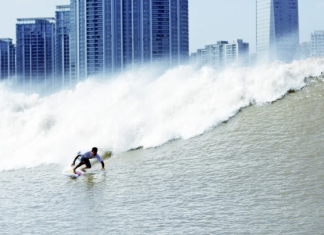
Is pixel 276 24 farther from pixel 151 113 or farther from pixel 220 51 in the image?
pixel 151 113

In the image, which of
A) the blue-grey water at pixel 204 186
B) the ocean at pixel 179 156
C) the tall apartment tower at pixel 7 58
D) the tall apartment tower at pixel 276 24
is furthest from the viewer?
the tall apartment tower at pixel 276 24

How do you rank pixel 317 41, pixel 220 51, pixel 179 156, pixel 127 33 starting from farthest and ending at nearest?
pixel 220 51
pixel 127 33
pixel 317 41
pixel 179 156

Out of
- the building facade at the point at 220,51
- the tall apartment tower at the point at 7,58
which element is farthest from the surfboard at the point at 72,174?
the tall apartment tower at the point at 7,58

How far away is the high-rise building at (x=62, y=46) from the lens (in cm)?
10538

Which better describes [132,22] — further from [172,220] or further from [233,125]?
[172,220]

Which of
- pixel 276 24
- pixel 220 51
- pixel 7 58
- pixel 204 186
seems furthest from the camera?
pixel 276 24

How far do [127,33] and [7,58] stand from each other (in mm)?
53247

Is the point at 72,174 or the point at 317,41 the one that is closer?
the point at 72,174

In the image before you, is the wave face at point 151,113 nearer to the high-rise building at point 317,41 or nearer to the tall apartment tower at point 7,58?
the high-rise building at point 317,41

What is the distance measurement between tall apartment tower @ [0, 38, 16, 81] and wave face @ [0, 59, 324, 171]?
107 meters

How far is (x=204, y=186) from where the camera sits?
437 inches

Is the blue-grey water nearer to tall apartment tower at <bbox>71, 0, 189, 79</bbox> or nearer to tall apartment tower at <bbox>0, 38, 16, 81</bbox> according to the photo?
tall apartment tower at <bbox>71, 0, 189, 79</bbox>

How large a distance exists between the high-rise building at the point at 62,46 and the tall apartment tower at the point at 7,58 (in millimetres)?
16710

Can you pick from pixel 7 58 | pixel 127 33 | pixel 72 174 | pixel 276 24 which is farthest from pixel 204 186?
pixel 276 24
